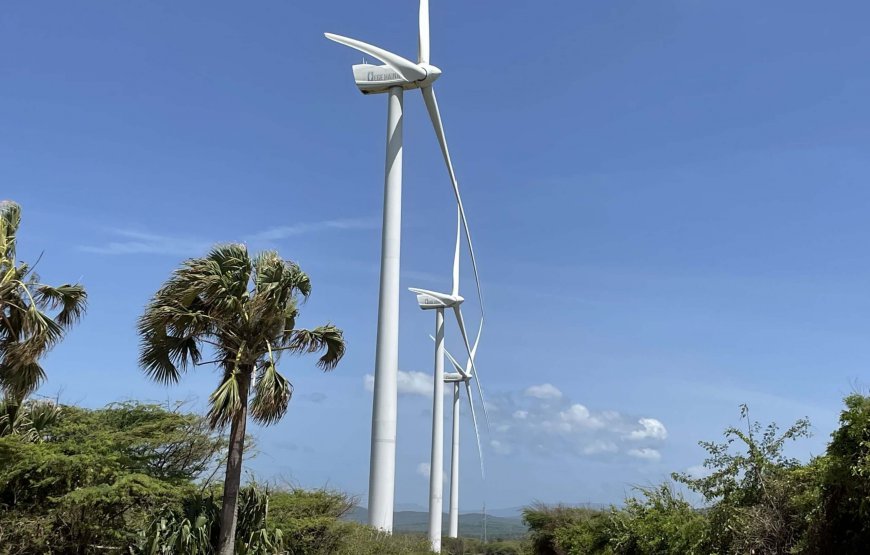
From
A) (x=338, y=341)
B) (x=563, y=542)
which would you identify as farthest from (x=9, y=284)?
(x=563, y=542)

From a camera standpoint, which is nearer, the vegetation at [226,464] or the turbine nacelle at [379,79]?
the vegetation at [226,464]

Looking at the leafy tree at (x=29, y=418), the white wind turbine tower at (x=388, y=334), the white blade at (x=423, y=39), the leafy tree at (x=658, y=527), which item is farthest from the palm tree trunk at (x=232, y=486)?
the white blade at (x=423, y=39)

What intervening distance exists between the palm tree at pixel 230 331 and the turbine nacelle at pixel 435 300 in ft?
114

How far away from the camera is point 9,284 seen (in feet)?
56.2

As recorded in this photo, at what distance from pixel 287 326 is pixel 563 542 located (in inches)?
1072

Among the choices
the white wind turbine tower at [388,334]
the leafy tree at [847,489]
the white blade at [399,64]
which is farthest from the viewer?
the white blade at [399,64]

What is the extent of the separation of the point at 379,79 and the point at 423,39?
3177 millimetres

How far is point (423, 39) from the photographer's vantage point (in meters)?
31.4

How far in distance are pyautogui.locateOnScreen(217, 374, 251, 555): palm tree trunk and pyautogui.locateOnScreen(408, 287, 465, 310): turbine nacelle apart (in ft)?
118

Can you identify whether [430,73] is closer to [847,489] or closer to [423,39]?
[423,39]

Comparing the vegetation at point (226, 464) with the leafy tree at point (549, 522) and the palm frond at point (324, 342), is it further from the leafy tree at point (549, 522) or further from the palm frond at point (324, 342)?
the leafy tree at point (549, 522)

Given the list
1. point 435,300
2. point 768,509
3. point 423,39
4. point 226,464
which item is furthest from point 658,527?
point 435,300

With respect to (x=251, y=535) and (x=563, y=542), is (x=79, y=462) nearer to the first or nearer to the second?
(x=251, y=535)

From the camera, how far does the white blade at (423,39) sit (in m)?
31.1
